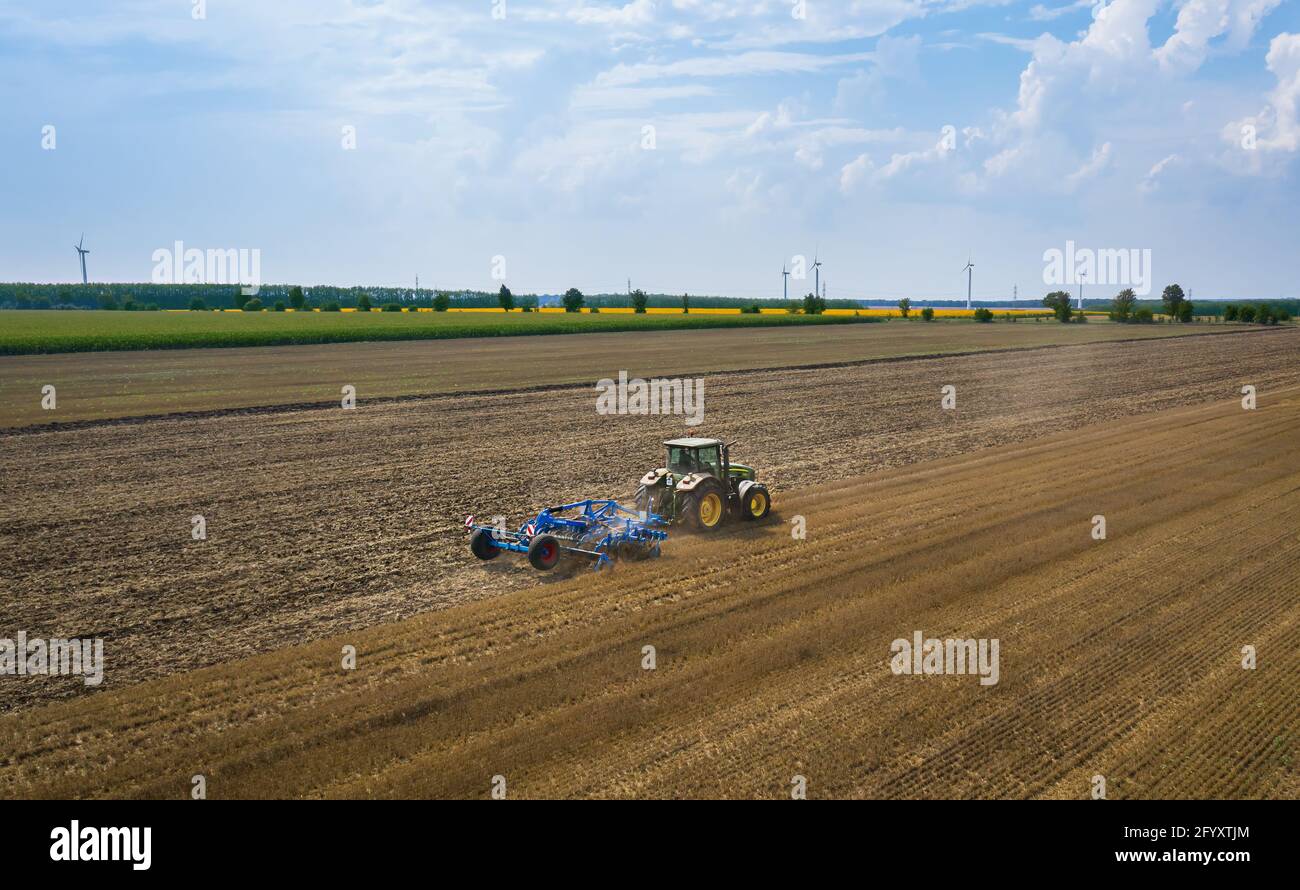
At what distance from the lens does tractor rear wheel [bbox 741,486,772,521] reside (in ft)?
58.6

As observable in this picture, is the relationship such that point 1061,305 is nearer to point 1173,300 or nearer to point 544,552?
point 1173,300

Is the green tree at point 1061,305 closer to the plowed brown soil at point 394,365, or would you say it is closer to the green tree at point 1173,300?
the green tree at point 1173,300

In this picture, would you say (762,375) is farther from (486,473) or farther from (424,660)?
(424,660)

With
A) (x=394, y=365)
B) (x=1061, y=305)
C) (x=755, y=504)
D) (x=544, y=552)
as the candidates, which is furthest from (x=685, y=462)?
(x=1061, y=305)

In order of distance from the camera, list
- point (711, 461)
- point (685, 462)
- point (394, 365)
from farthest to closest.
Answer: point (394, 365) → point (711, 461) → point (685, 462)

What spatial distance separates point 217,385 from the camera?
43000 millimetres

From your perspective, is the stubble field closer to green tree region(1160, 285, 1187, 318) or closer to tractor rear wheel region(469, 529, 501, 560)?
tractor rear wheel region(469, 529, 501, 560)

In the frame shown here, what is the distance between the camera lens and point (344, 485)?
21703 millimetres

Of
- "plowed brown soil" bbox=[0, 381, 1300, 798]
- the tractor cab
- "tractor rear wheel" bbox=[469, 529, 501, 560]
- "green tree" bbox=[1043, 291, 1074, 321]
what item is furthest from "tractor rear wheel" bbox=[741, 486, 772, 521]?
"green tree" bbox=[1043, 291, 1074, 321]

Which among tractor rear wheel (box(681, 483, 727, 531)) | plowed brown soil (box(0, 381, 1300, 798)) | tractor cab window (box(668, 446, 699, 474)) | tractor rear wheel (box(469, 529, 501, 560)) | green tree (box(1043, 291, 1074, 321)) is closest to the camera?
plowed brown soil (box(0, 381, 1300, 798))

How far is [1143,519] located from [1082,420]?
15.9m

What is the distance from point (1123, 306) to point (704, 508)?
13803cm

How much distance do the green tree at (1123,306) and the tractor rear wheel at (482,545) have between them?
138m
